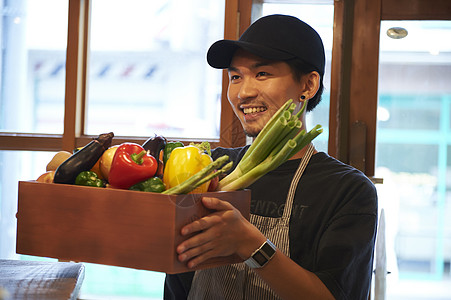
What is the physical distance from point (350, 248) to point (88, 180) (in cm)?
63

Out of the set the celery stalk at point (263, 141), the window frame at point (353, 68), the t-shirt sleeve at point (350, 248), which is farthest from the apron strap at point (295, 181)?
the window frame at point (353, 68)

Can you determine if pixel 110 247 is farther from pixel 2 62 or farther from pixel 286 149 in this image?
pixel 2 62

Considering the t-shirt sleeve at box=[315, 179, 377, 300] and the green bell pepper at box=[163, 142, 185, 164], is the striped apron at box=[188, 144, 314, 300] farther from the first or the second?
the green bell pepper at box=[163, 142, 185, 164]

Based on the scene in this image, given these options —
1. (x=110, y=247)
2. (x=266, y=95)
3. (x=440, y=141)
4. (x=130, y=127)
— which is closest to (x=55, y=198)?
(x=110, y=247)

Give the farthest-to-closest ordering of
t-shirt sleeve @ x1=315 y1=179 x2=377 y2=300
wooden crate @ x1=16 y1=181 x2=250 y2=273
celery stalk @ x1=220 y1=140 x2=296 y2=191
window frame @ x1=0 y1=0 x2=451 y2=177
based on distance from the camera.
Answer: window frame @ x1=0 y1=0 x2=451 y2=177 → t-shirt sleeve @ x1=315 y1=179 x2=377 y2=300 → celery stalk @ x1=220 y1=140 x2=296 y2=191 → wooden crate @ x1=16 y1=181 x2=250 y2=273

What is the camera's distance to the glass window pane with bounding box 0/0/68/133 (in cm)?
252

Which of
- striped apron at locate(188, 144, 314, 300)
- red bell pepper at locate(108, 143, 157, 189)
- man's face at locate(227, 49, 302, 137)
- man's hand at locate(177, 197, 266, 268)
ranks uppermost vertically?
man's face at locate(227, 49, 302, 137)

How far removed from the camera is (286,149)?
969 millimetres

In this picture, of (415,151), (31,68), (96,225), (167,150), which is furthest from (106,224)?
(31,68)

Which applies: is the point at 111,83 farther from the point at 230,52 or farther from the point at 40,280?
the point at 40,280

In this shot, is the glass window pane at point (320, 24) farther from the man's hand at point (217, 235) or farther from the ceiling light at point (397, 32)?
the man's hand at point (217, 235)

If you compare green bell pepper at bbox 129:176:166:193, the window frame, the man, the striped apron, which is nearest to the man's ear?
the man

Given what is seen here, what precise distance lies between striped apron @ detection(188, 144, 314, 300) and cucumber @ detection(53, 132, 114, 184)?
52cm

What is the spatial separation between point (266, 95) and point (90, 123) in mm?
1386
